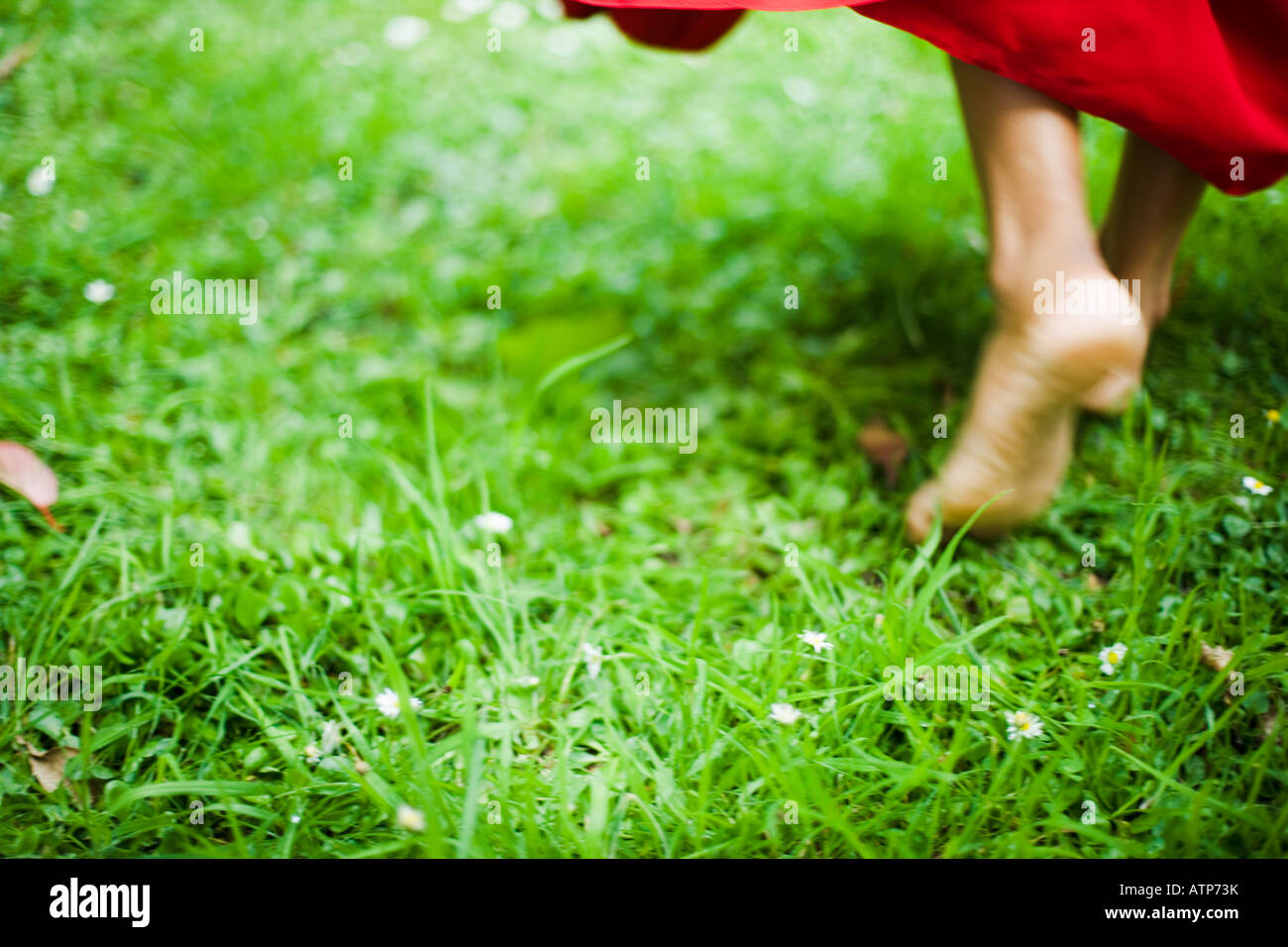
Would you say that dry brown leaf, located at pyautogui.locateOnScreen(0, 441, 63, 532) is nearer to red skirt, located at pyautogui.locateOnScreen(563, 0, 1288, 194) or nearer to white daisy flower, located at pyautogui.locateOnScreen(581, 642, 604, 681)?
white daisy flower, located at pyautogui.locateOnScreen(581, 642, 604, 681)

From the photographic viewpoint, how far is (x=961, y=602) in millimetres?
1489

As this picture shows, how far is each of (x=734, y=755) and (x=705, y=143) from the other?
171cm

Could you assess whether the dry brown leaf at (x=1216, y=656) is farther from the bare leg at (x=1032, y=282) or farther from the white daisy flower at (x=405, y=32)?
the white daisy flower at (x=405, y=32)

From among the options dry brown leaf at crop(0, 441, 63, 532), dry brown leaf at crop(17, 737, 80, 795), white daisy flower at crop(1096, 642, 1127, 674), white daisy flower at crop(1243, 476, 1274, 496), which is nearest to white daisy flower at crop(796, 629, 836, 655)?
white daisy flower at crop(1096, 642, 1127, 674)

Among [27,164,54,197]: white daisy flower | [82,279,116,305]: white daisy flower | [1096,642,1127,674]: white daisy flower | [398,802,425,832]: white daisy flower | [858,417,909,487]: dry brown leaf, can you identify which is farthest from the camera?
[27,164,54,197]: white daisy flower

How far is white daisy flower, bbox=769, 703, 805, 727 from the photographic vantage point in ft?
4.07

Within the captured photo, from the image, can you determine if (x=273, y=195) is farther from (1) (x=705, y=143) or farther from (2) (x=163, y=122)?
(1) (x=705, y=143)

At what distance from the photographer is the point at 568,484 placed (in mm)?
→ 1701

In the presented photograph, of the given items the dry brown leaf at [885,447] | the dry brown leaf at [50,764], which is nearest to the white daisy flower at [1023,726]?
the dry brown leaf at [885,447]

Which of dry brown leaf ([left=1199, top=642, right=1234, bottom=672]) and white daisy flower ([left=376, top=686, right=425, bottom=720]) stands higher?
dry brown leaf ([left=1199, top=642, right=1234, bottom=672])

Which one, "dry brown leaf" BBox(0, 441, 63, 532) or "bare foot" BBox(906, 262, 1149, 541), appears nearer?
"bare foot" BBox(906, 262, 1149, 541)

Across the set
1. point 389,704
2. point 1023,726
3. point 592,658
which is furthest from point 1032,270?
point 389,704

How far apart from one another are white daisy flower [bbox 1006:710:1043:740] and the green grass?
0.12ft
